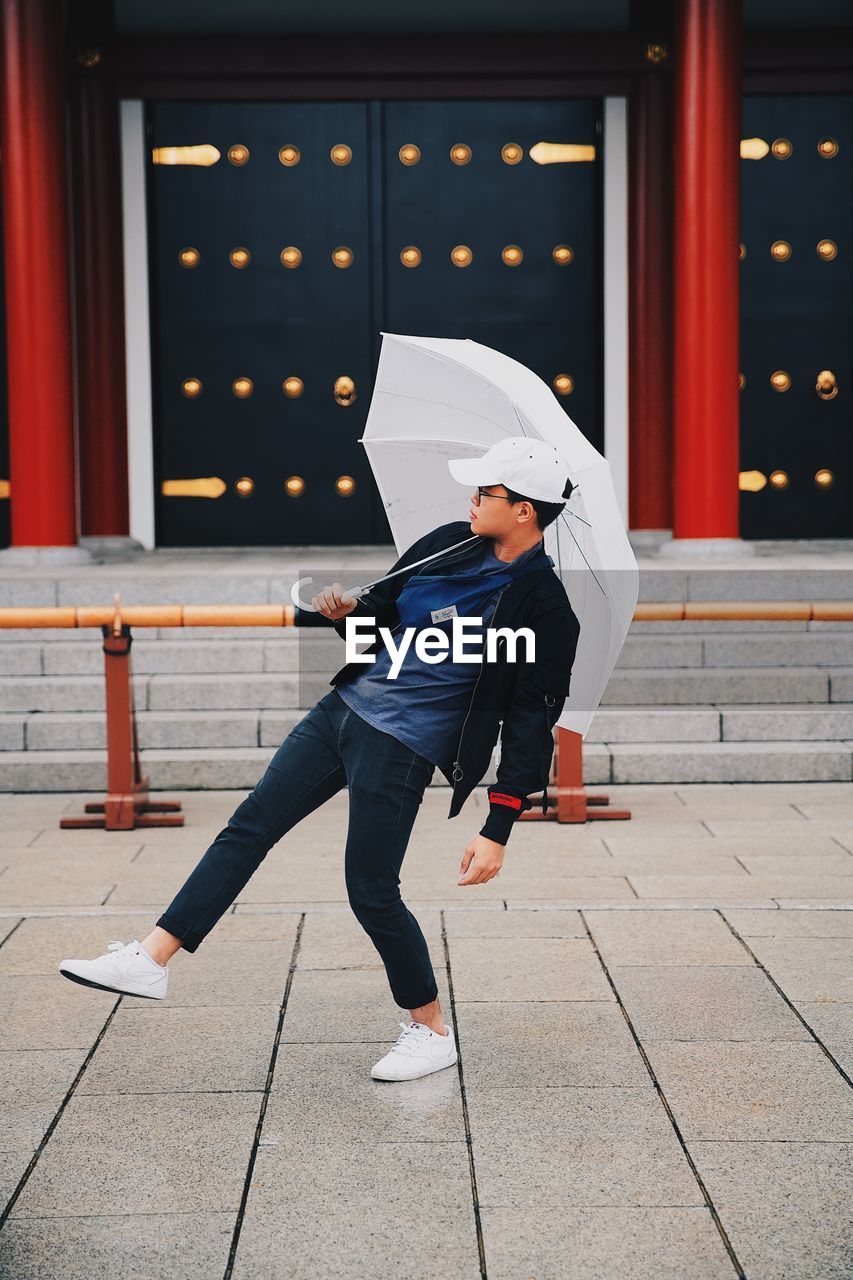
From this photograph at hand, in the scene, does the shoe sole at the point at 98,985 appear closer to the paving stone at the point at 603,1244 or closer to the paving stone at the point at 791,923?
the paving stone at the point at 603,1244

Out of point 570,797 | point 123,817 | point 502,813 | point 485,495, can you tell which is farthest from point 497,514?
point 123,817

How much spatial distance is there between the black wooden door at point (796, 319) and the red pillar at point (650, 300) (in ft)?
2.20

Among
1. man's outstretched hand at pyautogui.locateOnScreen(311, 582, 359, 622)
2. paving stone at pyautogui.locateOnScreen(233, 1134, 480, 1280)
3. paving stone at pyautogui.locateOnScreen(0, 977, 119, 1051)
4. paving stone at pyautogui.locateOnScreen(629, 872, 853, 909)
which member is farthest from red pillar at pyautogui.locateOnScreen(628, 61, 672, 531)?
paving stone at pyautogui.locateOnScreen(233, 1134, 480, 1280)

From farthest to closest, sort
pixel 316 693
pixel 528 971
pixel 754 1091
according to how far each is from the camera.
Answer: pixel 316 693
pixel 528 971
pixel 754 1091

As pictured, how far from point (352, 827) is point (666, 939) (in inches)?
61.2

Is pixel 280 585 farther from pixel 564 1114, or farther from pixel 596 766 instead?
pixel 564 1114

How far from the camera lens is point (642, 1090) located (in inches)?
141

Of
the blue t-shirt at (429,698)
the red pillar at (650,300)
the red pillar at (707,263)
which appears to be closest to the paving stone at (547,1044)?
the blue t-shirt at (429,698)

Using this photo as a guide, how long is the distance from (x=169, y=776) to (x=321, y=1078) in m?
3.68

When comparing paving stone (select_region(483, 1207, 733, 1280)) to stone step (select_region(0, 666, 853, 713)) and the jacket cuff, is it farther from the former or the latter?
stone step (select_region(0, 666, 853, 713))

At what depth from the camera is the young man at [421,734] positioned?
353 cm

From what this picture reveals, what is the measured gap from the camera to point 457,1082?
3.68 metres

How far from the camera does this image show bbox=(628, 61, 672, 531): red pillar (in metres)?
10.8

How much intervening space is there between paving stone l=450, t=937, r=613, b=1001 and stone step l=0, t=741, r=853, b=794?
2.59 metres
